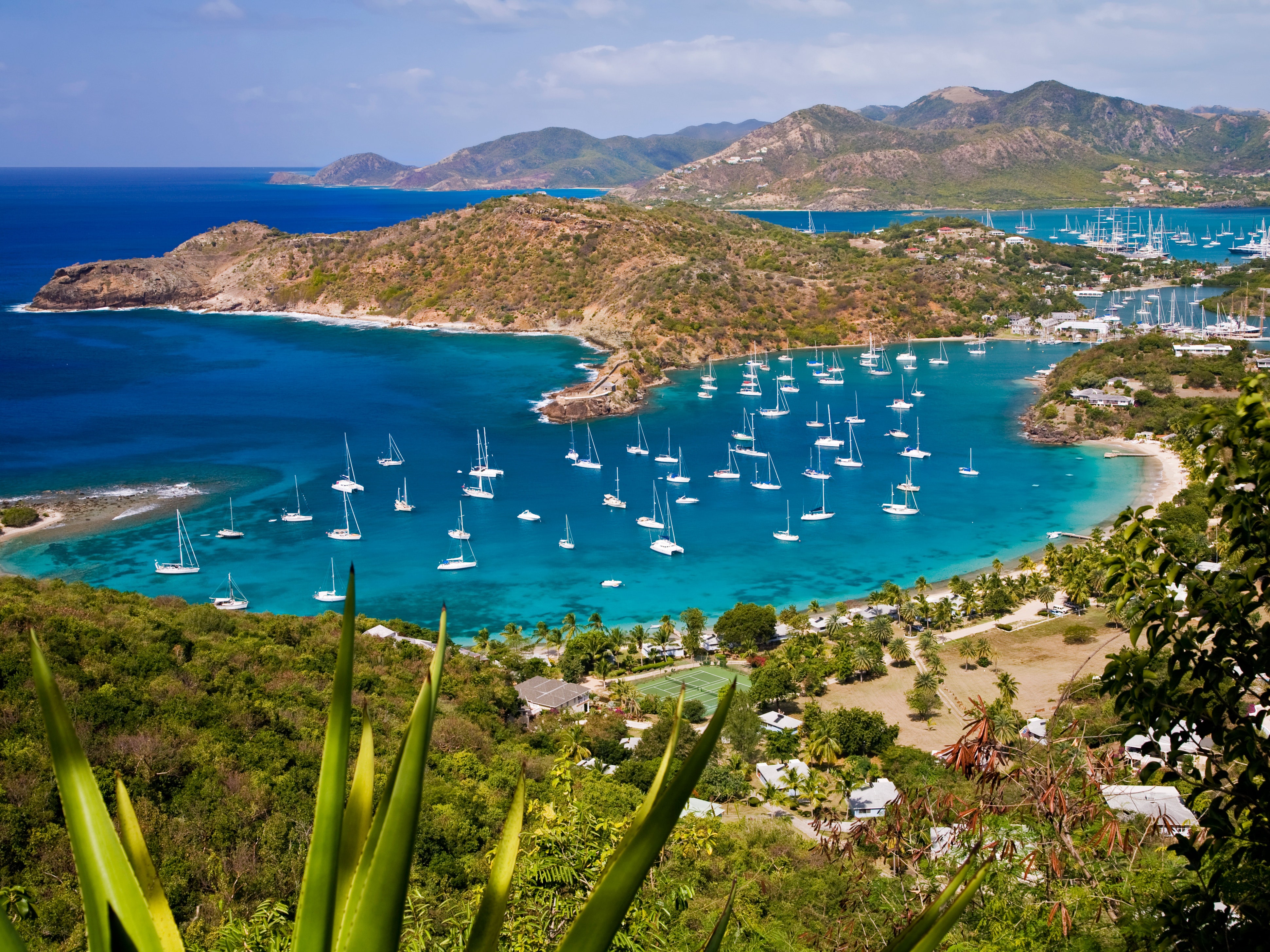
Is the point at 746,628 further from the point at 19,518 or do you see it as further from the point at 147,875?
the point at 19,518

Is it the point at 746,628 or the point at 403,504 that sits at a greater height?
the point at 403,504

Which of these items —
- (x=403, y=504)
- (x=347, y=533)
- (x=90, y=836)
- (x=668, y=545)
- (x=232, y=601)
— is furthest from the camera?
(x=403, y=504)

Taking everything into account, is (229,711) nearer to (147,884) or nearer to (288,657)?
(288,657)

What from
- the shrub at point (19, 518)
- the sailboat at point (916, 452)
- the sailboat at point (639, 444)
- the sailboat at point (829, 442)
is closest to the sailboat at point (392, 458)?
the sailboat at point (639, 444)

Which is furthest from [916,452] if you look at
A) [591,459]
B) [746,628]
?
[746,628]

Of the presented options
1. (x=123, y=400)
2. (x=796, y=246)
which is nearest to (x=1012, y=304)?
(x=796, y=246)

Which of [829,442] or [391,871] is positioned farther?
[829,442]
